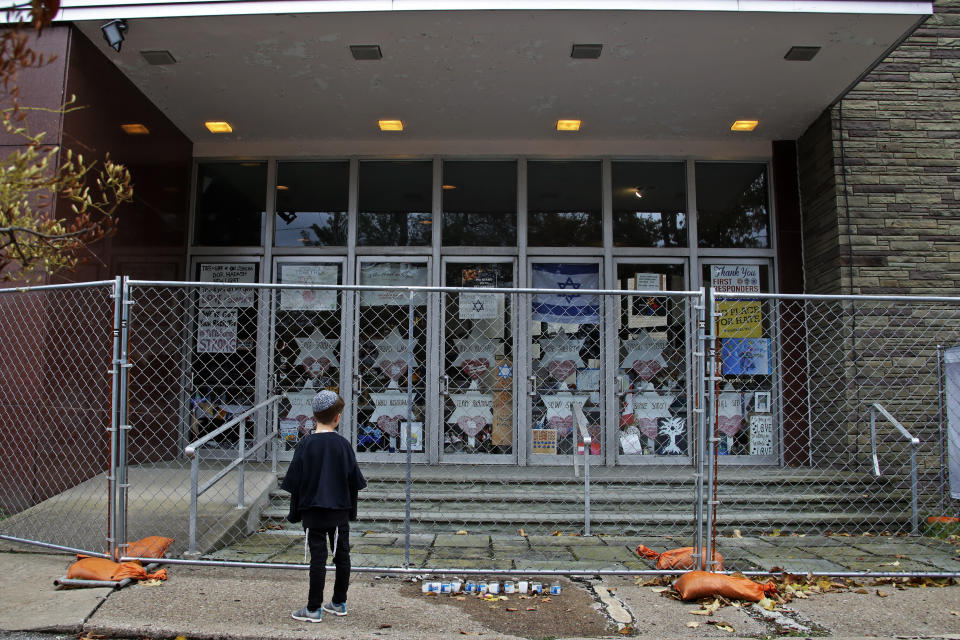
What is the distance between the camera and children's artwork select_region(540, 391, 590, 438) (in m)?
8.06

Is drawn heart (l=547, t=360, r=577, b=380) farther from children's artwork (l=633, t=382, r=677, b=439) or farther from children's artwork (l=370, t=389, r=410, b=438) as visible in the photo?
children's artwork (l=370, t=389, r=410, b=438)

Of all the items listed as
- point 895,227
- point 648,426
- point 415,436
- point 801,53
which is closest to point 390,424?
point 415,436

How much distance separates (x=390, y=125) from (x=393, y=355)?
2729mm

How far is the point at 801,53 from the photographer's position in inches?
255

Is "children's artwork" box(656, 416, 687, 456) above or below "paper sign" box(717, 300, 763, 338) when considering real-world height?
below

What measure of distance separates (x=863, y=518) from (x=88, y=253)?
759 centimetres

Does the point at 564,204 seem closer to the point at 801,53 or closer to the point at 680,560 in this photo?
the point at 801,53

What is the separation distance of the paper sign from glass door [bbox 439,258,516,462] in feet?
8.45

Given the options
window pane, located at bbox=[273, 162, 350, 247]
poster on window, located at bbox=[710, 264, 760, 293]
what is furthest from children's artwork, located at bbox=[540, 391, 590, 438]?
window pane, located at bbox=[273, 162, 350, 247]

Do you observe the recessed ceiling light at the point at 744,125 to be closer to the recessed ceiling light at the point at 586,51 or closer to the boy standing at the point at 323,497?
the recessed ceiling light at the point at 586,51

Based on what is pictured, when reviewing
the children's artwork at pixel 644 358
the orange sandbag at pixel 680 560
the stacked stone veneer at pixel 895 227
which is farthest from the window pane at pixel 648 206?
the orange sandbag at pixel 680 560

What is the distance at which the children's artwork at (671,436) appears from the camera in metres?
8.01

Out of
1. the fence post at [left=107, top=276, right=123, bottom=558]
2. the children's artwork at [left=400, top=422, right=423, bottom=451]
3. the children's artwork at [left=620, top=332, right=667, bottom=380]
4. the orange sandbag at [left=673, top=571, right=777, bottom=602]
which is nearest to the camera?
the orange sandbag at [left=673, top=571, right=777, bottom=602]

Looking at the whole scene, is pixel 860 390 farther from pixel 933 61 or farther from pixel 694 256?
pixel 933 61
